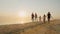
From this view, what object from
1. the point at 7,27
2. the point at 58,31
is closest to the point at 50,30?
the point at 58,31

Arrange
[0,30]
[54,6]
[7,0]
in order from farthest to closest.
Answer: [54,6] → [7,0] → [0,30]

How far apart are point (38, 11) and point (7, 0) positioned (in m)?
0.62

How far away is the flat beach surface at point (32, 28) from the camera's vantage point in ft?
6.73

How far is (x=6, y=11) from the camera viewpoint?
2102 millimetres

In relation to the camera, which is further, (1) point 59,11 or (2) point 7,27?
(1) point 59,11

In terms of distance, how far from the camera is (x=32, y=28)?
2.15m

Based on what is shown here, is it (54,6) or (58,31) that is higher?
(54,6)

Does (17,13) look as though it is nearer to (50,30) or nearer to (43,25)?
(43,25)

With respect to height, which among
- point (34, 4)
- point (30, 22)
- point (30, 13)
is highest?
point (34, 4)

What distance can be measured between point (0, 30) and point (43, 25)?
798mm

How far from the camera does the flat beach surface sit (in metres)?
2.05

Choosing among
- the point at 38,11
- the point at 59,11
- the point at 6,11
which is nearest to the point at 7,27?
the point at 6,11

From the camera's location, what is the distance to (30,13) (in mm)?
2170

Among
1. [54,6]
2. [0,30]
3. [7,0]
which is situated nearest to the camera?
[0,30]
